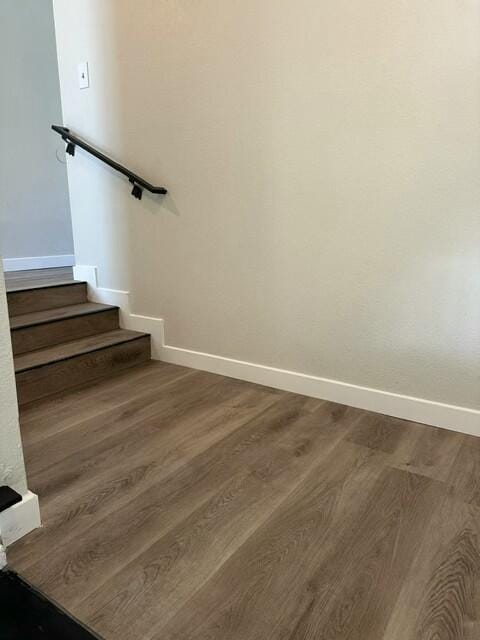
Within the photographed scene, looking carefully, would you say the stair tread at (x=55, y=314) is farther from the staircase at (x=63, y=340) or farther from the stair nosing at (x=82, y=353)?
the stair nosing at (x=82, y=353)

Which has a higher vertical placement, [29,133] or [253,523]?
[29,133]

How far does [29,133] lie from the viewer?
316 cm

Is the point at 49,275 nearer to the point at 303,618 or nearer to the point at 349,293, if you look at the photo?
the point at 349,293

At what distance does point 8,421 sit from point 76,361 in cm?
102

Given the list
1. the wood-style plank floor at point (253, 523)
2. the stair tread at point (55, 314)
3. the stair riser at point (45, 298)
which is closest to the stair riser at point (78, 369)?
the wood-style plank floor at point (253, 523)

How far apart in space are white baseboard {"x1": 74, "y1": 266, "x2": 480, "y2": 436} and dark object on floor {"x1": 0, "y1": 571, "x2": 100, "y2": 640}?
1.34m

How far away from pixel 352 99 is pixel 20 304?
191 centimetres

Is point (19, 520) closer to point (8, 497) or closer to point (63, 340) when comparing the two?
point (8, 497)

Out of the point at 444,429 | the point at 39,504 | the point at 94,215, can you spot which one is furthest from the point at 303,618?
the point at 94,215

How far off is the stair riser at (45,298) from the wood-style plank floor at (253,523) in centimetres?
72

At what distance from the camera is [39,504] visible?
1231 mm

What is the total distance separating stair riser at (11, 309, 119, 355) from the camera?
2.08m

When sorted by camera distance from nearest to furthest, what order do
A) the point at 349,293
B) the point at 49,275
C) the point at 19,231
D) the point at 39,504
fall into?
1. the point at 39,504
2. the point at 349,293
3. the point at 49,275
4. the point at 19,231

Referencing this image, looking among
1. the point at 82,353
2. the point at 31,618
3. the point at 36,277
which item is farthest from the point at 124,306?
the point at 31,618
